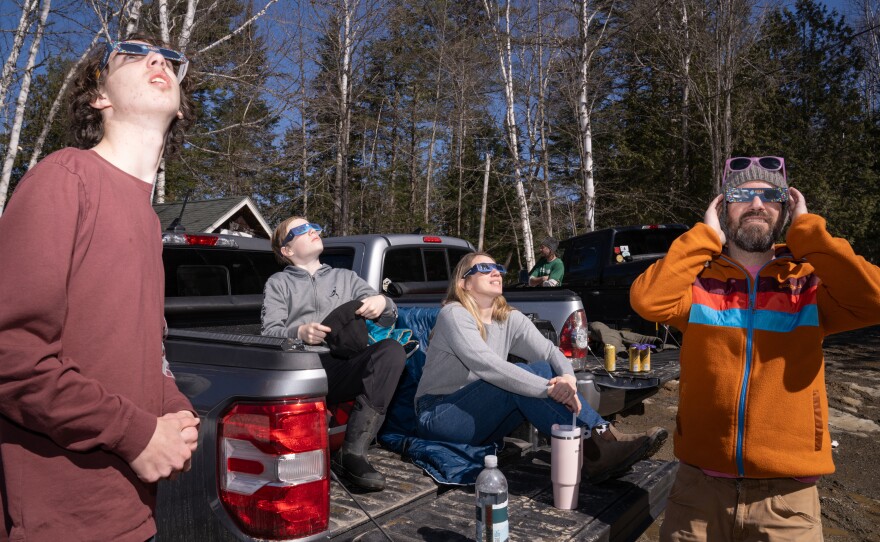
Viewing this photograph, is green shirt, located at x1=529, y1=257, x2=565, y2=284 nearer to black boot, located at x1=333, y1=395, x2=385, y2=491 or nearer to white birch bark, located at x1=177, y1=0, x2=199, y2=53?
black boot, located at x1=333, y1=395, x2=385, y2=491

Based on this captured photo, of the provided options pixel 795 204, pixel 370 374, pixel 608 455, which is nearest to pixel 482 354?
pixel 370 374

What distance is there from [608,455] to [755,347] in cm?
94

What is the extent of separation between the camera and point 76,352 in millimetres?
1376

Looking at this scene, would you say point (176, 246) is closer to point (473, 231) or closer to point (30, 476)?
point (30, 476)

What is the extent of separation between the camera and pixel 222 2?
14664 mm

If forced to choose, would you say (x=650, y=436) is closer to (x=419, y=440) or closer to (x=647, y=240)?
(x=419, y=440)

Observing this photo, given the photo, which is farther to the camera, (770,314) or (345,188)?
(345,188)

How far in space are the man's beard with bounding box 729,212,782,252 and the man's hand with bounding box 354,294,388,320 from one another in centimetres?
173

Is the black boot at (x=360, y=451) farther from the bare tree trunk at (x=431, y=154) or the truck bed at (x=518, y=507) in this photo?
the bare tree trunk at (x=431, y=154)

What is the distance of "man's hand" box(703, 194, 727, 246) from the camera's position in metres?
2.71

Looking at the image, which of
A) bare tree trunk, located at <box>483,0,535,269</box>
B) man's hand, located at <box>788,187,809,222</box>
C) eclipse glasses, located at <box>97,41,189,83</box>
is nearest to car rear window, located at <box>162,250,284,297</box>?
eclipse glasses, located at <box>97,41,189,83</box>

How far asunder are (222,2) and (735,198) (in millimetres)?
14609

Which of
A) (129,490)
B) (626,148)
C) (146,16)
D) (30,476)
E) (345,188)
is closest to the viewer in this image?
Result: (30,476)

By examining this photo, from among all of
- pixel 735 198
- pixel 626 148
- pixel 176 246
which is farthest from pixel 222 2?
pixel 626 148
